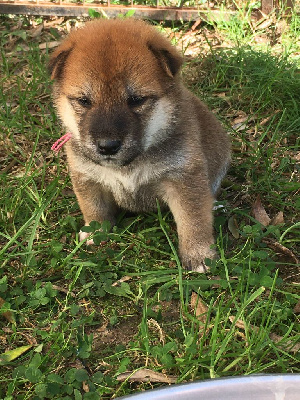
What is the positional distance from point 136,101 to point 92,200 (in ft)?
2.47

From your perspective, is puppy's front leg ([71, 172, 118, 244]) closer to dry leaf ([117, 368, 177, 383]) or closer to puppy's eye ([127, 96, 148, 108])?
puppy's eye ([127, 96, 148, 108])

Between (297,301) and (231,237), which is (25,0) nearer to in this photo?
(231,237)

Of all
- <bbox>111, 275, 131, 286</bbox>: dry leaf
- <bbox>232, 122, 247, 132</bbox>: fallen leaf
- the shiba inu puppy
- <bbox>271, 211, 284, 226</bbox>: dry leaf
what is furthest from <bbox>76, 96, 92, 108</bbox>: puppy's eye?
<bbox>232, 122, 247, 132</bbox>: fallen leaf

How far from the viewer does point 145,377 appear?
89.9 inches

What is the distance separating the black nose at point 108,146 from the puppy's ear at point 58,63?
488 millimetres

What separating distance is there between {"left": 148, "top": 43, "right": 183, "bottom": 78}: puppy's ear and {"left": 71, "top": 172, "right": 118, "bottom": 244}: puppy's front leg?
0.79m

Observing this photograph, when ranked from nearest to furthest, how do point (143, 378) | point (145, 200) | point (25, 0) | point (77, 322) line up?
1. point (143, 378)
2. point (77, 322)
3. point (145, 200)
4. point (25, 0)

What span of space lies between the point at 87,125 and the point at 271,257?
1.29 meters

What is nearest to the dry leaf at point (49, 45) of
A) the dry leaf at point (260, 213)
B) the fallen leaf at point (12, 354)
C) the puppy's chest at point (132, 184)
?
the puppy's chest at point (132, 184)

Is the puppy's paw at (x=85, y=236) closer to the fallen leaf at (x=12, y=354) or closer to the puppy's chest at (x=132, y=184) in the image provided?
the puppy's chest at (x=132, y=184)

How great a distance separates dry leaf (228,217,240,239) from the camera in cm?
319

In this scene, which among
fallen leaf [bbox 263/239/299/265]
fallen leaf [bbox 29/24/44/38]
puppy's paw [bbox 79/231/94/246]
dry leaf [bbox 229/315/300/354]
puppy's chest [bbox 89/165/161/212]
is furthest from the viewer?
fallen leaf [bbox 29/24/44/38]

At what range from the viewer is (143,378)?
2281 mm

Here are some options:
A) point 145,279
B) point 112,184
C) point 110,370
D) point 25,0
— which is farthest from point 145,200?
point 25,0
